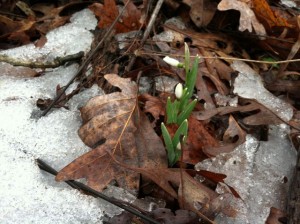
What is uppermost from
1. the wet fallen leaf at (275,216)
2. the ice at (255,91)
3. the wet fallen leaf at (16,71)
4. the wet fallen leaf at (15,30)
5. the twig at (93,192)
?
the wet fallen leaf at (15,30)

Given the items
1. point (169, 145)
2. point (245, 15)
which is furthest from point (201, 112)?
point (245, 15)

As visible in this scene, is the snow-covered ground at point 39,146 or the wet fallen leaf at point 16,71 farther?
the wet fallen leaf at point 16,71

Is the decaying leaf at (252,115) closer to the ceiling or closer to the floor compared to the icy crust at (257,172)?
closer to the ceiling

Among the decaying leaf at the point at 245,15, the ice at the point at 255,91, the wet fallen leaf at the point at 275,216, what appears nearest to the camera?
the wet fallen leaf at the point at 275,216

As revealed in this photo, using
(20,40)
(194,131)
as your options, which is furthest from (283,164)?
(20,40)

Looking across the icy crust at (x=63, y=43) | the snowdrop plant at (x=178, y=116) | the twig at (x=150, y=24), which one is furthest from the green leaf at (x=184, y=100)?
the icy crust at (x=63, y=43)

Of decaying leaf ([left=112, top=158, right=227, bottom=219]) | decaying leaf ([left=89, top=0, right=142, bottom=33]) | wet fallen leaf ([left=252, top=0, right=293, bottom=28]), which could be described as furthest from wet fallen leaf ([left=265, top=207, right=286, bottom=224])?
decaying leaf ([left=89, top=0, right=142, bottom=33])

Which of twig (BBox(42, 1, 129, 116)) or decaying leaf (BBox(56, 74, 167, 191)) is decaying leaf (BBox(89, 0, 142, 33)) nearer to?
twig (BBox(42, 1, 129, 116))

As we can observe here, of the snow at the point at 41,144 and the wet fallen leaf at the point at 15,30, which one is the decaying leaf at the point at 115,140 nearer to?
→ the snow at the point at 41,144
